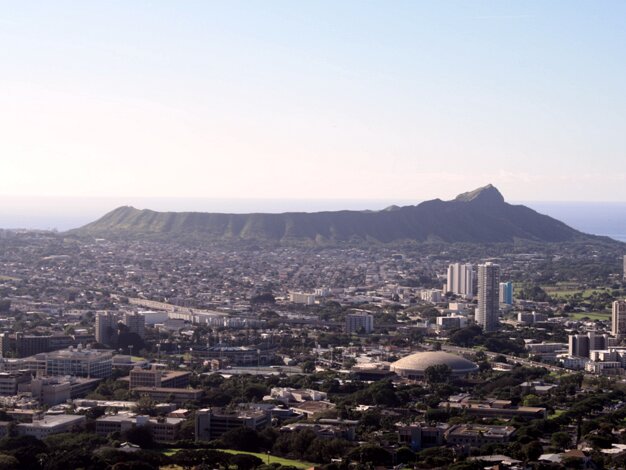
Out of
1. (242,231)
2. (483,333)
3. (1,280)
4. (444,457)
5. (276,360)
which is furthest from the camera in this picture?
(242,231)

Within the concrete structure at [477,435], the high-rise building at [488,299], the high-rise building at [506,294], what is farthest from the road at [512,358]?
the high-rise building at [506,294]

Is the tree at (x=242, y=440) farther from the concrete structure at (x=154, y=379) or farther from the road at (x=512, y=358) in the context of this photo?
the road at (x=512, y=358)

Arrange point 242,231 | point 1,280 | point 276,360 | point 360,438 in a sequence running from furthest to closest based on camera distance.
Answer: point 242,231
point 1,280
point 276,360
point 360,438

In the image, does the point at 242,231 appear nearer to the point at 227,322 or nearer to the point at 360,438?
the point at 227,322

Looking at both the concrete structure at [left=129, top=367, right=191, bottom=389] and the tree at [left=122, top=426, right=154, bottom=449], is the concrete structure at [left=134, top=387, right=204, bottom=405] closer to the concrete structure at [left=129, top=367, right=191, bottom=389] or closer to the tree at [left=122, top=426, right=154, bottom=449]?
the concrete structure at [left=129, top=367, right=191, bottom=389]

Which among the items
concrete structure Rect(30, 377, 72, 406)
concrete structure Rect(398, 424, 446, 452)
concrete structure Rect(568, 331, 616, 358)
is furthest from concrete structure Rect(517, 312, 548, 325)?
concrete structure Rect(398, 424, 446, 452)

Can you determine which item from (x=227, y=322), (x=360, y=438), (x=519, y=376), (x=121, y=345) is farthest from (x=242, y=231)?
(x=360, y=438)
